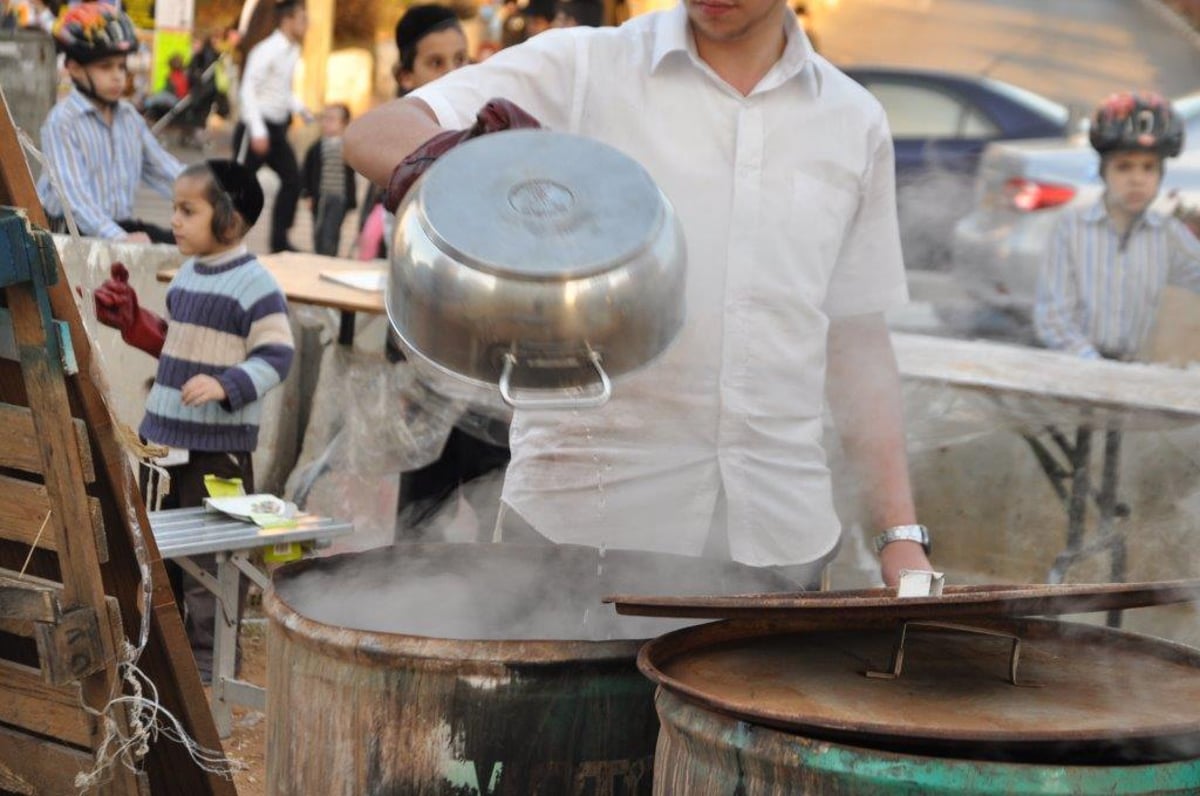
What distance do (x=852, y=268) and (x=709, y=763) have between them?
1.17m

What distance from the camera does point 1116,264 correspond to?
5.69m

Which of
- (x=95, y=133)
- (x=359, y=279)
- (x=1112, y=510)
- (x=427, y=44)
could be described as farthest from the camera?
(x=95, y=133)

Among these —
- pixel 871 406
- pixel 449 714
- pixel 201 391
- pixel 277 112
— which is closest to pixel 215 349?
pixel 201 391

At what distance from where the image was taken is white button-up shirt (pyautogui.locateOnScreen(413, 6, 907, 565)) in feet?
8.02

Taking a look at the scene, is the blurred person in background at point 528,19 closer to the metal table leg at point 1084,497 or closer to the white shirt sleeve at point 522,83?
the metal table leg at point 1084,497

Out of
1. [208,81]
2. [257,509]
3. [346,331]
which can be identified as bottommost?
[208,81]

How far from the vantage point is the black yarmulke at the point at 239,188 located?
4.82 m

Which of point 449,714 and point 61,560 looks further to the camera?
point 61,560

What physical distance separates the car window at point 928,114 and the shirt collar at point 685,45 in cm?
704

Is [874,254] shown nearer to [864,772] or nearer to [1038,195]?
[864,772]

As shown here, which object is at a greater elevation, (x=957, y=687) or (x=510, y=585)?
(x=957, y=687)

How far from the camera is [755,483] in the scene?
2494 millimetres

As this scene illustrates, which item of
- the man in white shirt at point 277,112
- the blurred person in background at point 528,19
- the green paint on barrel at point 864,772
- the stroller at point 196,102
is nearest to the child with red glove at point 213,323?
the green paint on barrel at point 864,772

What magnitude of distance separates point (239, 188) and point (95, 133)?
94.9 inches
